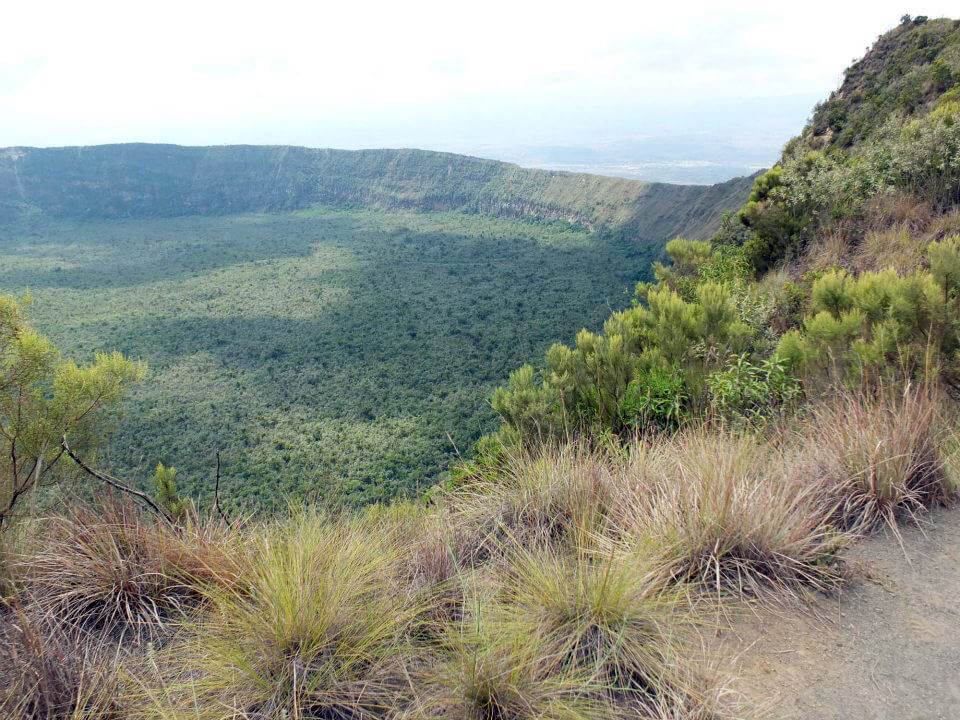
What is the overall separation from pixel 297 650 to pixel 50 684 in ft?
2.21

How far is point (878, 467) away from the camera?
2484mm

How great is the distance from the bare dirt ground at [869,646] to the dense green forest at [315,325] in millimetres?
1701

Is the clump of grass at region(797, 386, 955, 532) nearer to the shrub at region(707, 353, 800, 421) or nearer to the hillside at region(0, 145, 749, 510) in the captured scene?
the shrub at region(707, 353, 800, 421)

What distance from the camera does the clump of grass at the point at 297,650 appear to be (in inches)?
62.7

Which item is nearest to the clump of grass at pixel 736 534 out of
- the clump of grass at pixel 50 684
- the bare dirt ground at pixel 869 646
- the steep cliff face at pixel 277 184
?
the bare dirt ground at pixel 869 646

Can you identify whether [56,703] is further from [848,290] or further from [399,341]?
[399,341]

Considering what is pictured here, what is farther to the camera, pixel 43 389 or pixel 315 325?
pixel 315 325

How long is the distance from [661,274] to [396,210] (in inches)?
2392

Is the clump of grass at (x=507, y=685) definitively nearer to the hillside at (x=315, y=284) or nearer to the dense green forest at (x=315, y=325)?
the hillside at (x=315, y=284)

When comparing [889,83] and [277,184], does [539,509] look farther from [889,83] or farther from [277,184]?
[277,184]

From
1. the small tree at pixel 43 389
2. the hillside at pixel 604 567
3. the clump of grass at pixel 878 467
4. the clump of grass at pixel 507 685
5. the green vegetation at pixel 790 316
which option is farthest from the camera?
the small tree at pixel 43 389

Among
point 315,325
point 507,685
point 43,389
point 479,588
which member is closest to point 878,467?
point 479,588

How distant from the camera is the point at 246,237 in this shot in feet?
187

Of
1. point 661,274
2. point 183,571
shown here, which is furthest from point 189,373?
point 183,571
